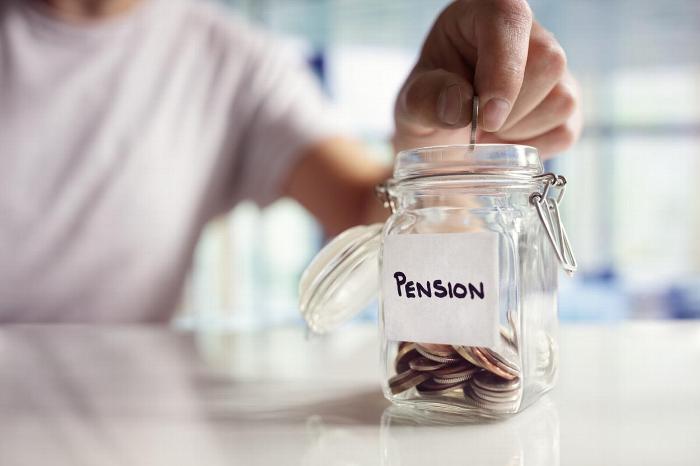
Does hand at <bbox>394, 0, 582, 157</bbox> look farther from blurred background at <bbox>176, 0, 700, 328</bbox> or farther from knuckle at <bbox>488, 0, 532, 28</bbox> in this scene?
blurred background at <bbox>176, 0, 700, 328</bbox>

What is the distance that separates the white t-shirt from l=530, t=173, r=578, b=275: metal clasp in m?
0.67

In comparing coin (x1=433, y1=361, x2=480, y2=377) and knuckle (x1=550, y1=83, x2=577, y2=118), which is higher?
knuckle (x1=550, y1=83, x2=577, y2=118)

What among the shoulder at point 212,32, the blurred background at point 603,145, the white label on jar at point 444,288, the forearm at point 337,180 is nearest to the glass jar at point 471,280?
the white label on jar at point 444,288

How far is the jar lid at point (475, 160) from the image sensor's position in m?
0.33

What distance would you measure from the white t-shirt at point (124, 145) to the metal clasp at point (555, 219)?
67 cm

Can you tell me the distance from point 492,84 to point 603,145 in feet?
12.0

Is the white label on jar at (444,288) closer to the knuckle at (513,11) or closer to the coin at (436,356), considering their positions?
the coin at (436,356)

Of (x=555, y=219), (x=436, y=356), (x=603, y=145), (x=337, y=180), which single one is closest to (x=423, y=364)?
(x=436, y=356)

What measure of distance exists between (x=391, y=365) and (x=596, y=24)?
12.5 feet

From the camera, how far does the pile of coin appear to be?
1.04 feet

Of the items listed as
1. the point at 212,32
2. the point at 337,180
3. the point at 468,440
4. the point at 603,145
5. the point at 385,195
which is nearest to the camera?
the point at 468,440

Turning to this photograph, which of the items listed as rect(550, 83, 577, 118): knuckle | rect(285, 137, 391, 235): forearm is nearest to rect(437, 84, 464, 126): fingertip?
rect(550, 83, 577, 118): knuckle

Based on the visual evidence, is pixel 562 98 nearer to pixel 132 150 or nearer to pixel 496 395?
pixel 496 395

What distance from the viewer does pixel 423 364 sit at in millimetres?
335
